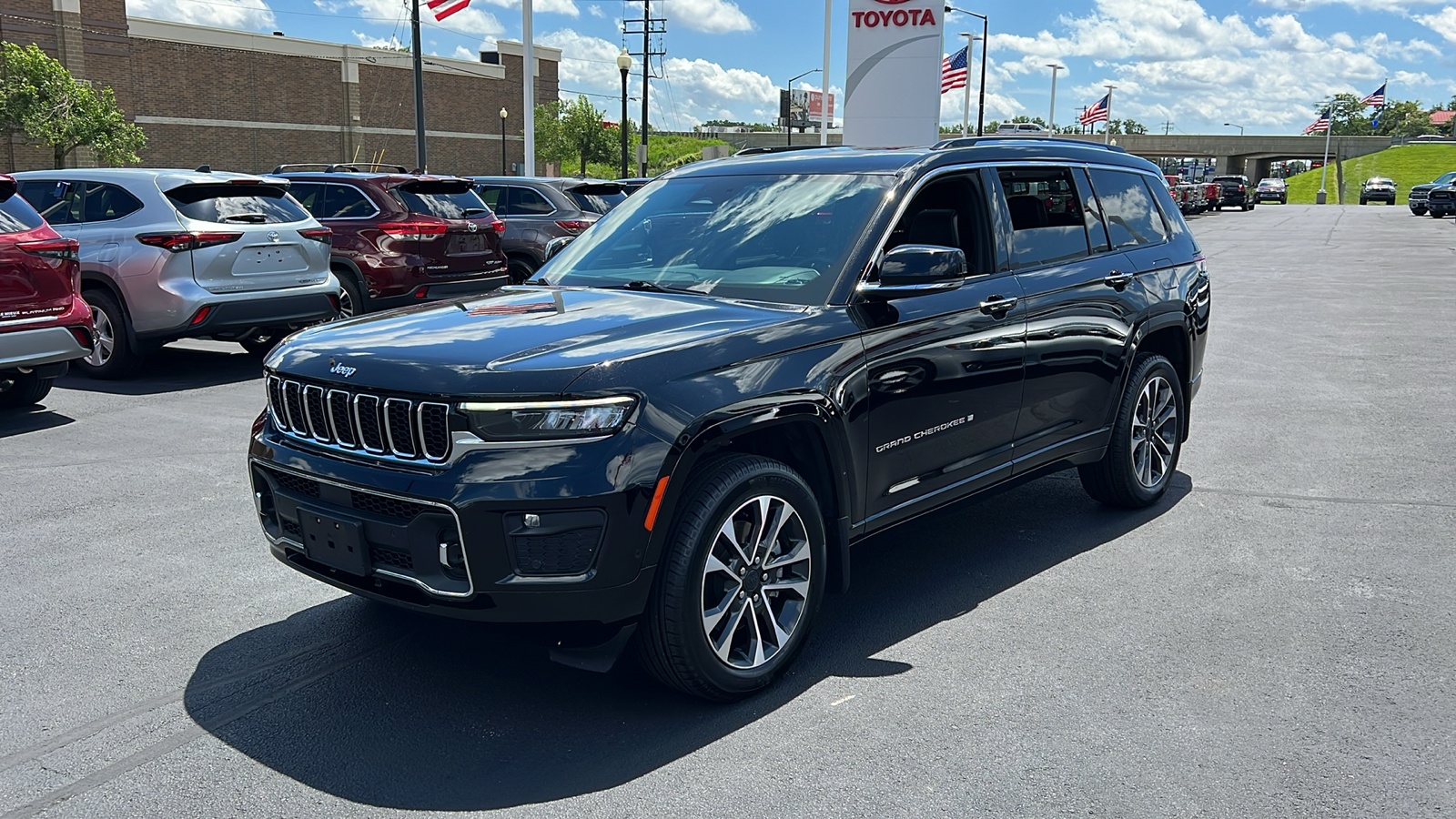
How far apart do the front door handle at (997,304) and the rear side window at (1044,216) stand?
22cm

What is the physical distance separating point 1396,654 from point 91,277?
10019mm

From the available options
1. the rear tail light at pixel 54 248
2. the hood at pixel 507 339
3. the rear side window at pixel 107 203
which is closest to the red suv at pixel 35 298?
the rear tail light at pixel 54 248

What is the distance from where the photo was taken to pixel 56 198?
10.7 metres

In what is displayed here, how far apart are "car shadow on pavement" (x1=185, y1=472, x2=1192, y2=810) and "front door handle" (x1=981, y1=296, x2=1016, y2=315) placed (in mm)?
830

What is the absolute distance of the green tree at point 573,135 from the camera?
264 ft

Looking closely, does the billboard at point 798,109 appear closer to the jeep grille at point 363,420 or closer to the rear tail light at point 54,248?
the rear tail light at point 54,248

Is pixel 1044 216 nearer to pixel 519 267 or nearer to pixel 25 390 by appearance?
pixel 25 390

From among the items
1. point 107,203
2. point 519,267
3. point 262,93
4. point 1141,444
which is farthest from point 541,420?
point 262,93

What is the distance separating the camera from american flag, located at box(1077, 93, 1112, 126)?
54.7m

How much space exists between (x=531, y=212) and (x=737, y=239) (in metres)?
11.7

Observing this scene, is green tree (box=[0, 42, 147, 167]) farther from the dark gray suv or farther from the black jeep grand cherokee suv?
the black jeep grand cherokee suv

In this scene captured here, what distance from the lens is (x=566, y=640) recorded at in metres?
3.59

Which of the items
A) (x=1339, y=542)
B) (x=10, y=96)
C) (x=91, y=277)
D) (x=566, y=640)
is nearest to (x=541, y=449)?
(x=566, y=640)

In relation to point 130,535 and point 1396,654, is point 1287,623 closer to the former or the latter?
point 1396,654
